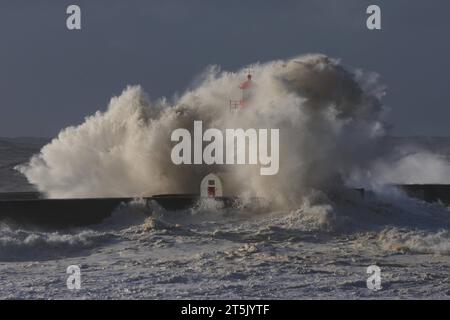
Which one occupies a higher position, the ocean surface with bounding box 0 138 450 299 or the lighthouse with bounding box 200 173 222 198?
the lighthouse with bounding box 200 173 222 198

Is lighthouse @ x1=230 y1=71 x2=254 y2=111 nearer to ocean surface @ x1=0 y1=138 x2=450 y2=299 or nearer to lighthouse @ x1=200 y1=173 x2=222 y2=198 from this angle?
lighthouse @ x1=200 y1=173 x2=222 y2=198

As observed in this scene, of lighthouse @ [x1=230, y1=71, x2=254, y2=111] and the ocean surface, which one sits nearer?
the ocean surface

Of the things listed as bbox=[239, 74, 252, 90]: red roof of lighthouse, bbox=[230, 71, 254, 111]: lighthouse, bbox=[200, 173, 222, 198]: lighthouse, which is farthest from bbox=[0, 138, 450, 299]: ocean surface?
bbox=[239, 74, 252, 90]: red roof of lighthouse

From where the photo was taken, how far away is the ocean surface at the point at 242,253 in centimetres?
966

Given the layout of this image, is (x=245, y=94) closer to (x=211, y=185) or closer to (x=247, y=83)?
(x=247, y=83)

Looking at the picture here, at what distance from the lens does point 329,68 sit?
56.0 ft

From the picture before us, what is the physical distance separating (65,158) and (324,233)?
26.0ft

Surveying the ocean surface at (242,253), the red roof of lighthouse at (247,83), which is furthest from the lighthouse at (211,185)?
the ocean surface at (242,253)

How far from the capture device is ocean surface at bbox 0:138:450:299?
9656 mm

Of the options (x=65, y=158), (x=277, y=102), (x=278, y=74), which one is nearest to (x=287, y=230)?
(x=277, y=102)

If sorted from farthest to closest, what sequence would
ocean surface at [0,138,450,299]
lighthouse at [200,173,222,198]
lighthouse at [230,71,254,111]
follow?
lighthouse at [230,71,254,111], lighthouse at [200,173,222,198], ocean surface at [0,138,450,299]

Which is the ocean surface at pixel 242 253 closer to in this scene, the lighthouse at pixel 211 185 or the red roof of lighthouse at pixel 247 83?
the lighthouse at pixel 211 185

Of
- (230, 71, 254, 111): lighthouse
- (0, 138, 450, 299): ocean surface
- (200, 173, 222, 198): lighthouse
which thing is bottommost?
(0, 138, 450, 299): ocean surface
